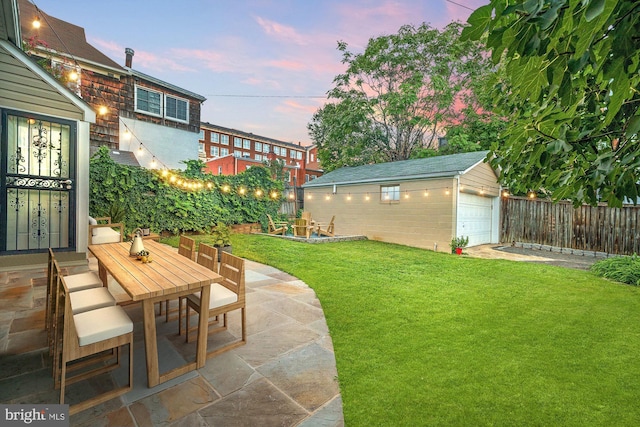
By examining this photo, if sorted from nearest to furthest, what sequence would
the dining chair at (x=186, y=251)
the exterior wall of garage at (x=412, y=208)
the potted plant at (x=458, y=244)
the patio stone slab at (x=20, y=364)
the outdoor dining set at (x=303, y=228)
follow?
1. the patio stone slab at (x=20, y=364)
2. the dining chair at (x=186, y=251)
3. the potted plant at (x=458, y=244)
4. the exterior wall of garage at (x=412, y=208)
5. the outdoor dining set at (x=303, y=228)

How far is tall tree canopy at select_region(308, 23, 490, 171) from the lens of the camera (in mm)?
18078

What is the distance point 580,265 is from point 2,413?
10567 millimetres

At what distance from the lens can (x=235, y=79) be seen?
16.9 m

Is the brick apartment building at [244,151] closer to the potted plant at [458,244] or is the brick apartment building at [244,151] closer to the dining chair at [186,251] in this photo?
the potted plant at [458,244]

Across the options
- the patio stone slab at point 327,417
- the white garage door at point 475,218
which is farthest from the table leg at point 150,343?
the white garage door at point 475,218

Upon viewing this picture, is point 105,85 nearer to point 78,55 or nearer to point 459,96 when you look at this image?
point 78,55

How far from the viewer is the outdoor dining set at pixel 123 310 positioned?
1.94 metres

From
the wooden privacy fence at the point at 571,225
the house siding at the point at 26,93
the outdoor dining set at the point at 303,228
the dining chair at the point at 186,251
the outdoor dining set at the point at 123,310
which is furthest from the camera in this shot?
the outdoor dining set at the point at 303,228

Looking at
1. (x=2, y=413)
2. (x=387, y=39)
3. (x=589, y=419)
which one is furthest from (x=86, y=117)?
(x=387, y=39)

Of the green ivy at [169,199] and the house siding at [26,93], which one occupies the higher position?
the house siding at [26,93]

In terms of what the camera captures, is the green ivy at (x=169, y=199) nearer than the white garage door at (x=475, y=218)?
Yes

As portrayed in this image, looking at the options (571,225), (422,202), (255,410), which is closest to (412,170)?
(422,202)

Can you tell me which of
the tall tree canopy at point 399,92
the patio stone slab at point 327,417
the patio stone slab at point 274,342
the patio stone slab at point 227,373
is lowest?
the patio stone slab at point 327,417

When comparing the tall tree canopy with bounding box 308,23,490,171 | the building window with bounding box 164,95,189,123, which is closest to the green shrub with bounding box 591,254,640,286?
the tall tree canopy with bounding box 308,23,490,171
